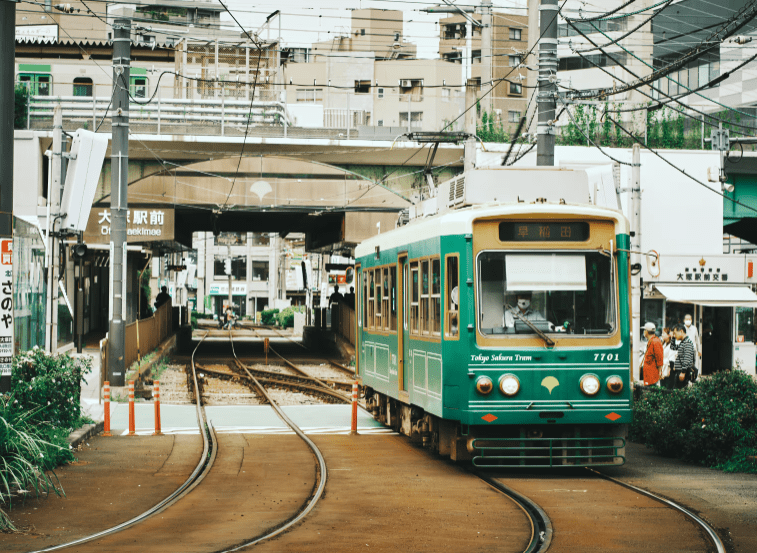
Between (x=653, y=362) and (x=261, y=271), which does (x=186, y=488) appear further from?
(x=261, y=271)

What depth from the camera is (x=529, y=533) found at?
8.34m

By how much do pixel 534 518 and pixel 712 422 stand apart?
452 centimetres

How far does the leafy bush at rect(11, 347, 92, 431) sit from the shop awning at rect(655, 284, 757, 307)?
18301 mm

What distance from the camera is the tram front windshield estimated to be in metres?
11.4

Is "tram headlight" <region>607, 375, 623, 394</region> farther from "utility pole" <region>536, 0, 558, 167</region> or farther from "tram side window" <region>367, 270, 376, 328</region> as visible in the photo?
"tram side window" <region>367, 270, 376, 328</region>

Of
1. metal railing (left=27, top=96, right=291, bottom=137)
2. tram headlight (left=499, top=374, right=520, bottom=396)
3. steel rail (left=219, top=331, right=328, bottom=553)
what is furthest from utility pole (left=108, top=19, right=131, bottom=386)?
tram headlight (left=499, top=374, right=520, bottom=396)

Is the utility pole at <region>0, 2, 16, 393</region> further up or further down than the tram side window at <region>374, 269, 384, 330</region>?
further up

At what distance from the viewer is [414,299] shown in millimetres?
13453

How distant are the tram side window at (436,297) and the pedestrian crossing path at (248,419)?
4421 millimetres

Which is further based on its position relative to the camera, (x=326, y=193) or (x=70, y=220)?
(x=326, y=193)

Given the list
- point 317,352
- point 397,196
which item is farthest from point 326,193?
point 317,352

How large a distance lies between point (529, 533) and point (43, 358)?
26.9ft

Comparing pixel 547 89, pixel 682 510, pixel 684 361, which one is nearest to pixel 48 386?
pixel 682 510

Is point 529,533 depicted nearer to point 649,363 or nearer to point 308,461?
point 308,461
